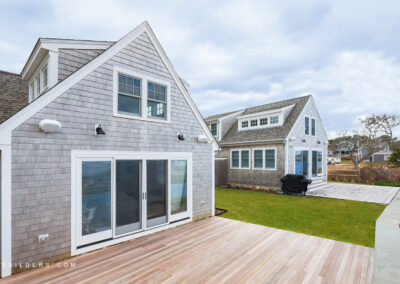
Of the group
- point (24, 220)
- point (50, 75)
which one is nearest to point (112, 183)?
point (24, 220)

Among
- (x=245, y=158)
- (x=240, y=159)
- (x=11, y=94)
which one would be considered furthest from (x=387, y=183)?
(x=11, y=94)

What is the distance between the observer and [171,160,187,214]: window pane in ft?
19.3

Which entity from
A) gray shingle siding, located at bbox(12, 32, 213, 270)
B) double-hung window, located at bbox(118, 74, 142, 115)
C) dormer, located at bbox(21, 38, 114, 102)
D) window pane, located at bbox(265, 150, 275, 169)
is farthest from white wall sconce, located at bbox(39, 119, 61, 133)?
window pane, located at bbox(265, 150, 275, 169)

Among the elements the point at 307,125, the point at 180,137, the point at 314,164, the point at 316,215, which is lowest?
the point at 316,215

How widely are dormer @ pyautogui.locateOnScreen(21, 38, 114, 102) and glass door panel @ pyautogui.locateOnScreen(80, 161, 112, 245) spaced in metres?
1.98

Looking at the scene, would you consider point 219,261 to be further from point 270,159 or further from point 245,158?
point 245,158

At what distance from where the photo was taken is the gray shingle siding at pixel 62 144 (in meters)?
3.46

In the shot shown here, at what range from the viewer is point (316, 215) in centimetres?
728

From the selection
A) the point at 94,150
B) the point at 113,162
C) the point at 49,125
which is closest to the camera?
the point at 49,125

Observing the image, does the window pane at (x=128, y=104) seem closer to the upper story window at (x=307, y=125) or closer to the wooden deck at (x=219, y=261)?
the wooden deck at (x=219, y=261)

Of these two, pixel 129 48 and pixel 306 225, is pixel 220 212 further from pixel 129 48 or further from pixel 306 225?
pixel 129 48

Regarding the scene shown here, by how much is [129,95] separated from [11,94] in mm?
3801

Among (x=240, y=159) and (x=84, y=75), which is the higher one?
(x=84, y=75)

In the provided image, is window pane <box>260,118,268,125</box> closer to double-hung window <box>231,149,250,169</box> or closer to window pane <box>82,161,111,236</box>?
double-hung window <box>231,149,250,169</box>
